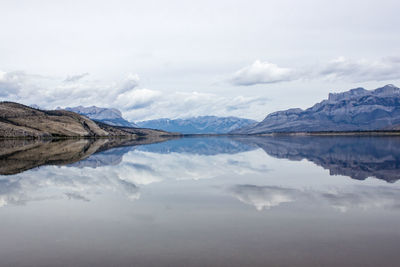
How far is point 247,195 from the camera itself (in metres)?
32.5

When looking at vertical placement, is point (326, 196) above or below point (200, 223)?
below

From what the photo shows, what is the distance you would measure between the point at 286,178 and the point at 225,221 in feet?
80.5

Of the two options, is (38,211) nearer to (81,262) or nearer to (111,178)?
(81,262)

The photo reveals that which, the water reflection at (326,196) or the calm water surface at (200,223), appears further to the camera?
the water reflection at (326,196)

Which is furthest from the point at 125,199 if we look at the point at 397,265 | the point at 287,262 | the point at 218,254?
the point at 397,265

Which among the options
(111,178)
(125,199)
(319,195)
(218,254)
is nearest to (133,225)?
(218,254)

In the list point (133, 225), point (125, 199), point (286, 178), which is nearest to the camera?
point (133, 225)

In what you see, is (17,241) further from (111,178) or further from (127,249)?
(111,178)

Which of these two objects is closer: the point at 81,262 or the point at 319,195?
the point at 81,262

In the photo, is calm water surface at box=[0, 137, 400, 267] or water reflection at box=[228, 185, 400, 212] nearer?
calm water surface at box=[0, 137, 400, 267]

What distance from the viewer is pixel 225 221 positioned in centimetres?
2269

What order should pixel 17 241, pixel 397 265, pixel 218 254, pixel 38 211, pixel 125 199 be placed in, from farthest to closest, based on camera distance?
pixel 125 199, pixel 38 211, pixel 17 241, pixel 218 254, pixel 397 265

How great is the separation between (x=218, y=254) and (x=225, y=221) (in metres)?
6.26

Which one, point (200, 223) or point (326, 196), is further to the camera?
point (326, 196)
